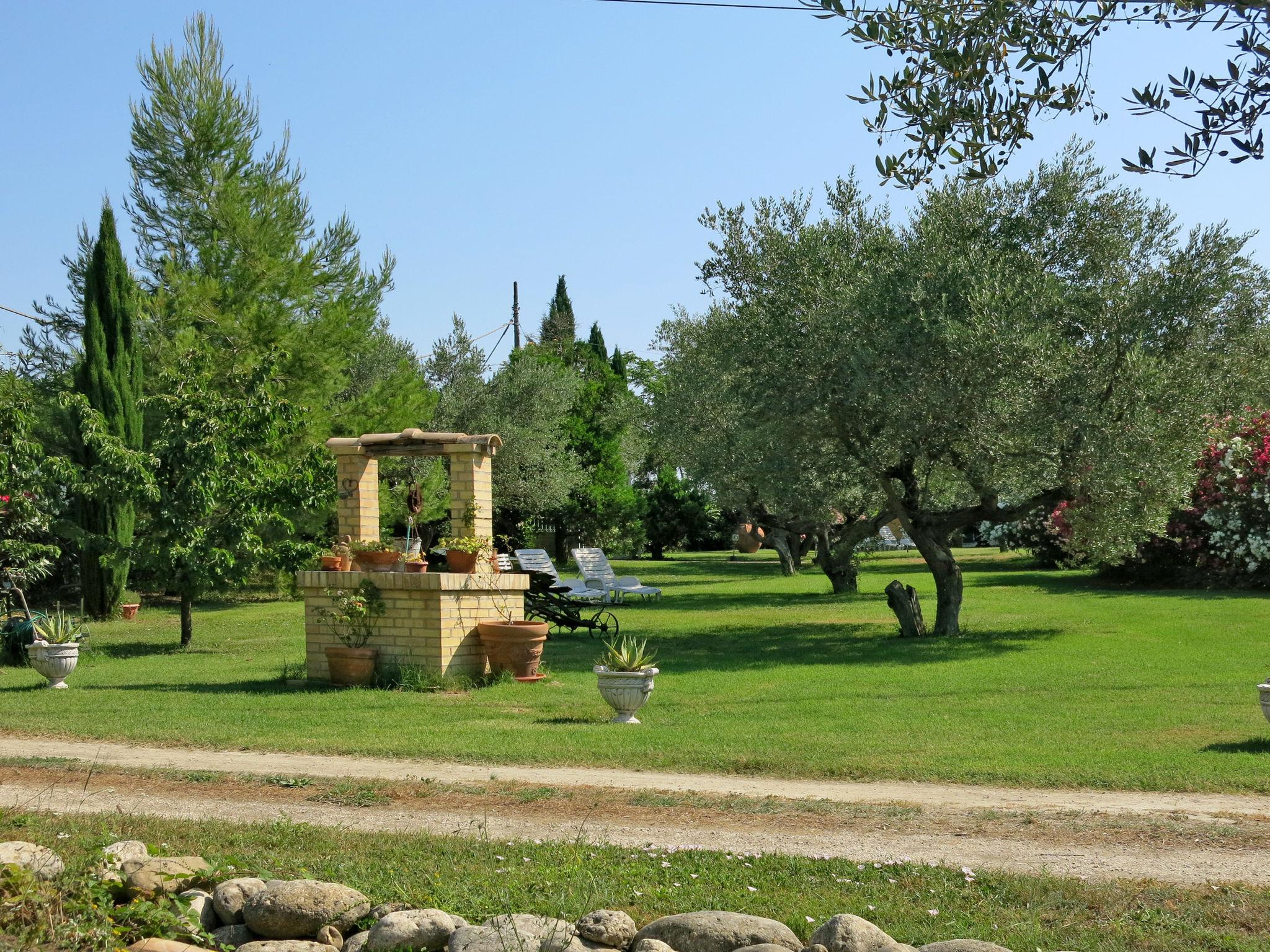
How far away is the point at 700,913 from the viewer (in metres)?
4.79

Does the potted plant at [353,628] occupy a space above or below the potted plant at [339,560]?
below

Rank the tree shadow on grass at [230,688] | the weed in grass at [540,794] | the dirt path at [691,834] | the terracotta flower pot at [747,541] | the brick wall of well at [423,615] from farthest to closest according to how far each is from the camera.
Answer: the terracotta flower pot at [747,541] < the brick wall of well at [423,615] < the tree shadow on grass at [230,688] < the weed in grass at [540,794] < the dirt path at [691,834]

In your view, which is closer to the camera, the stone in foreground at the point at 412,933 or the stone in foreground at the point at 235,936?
the stone in foreground at the point at 412,933

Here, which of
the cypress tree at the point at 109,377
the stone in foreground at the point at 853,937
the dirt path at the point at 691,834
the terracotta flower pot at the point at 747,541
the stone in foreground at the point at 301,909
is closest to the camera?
the stone in foreground at the point at 853,937

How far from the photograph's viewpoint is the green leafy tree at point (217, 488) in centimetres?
→ 1714

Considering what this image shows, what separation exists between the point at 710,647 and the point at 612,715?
21.9 ft

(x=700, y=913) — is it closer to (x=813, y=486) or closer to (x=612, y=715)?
(x=612, y=715)

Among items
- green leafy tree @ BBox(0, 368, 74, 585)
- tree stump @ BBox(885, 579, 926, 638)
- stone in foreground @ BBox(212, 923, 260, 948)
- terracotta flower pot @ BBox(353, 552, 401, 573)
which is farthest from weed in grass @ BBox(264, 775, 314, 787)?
tree stump @ BBox(885, 579, 926, 638)

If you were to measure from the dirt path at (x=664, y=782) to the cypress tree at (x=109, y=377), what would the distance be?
14564mm

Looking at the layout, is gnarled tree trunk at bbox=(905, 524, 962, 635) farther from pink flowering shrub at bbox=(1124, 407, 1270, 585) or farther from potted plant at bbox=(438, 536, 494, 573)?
potted plant at bbox=(438, 536, 494, 573)

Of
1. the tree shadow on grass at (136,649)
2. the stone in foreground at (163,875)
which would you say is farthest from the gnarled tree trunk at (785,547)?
the stone in foreground at (163,875)

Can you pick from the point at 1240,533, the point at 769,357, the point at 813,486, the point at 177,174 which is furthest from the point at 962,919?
the point at 177,174

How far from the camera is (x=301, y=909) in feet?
16.8

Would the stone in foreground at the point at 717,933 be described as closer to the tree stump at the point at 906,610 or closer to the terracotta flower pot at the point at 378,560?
→ the terracotta flower pot at the point at 378,560
